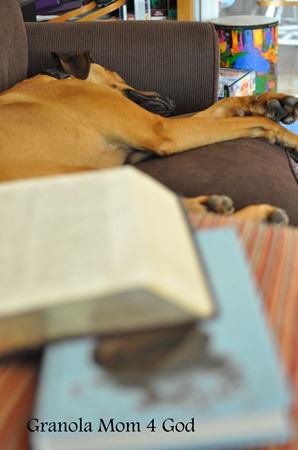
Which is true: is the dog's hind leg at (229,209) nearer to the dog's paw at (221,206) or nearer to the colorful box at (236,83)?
the dog's paw at (221,206)

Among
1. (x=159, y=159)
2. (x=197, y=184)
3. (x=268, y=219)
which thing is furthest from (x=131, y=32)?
(x=268, y=219)

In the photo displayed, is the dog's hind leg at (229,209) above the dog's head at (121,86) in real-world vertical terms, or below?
below

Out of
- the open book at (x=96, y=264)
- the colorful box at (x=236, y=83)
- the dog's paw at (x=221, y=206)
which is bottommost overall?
the colorful box at (x=236, y=83)

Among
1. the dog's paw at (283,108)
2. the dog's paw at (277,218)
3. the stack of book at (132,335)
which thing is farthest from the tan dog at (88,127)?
the stack of book at (132,335)

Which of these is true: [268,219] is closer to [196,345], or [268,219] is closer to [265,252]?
[265,252]

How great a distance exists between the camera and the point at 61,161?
175 cm

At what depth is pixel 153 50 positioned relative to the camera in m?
2.22

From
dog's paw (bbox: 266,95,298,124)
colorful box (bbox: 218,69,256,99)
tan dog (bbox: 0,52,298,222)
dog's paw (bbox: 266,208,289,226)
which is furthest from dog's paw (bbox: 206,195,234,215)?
colorful box (bbox: 218,69,256,99)

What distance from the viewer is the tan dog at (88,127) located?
1703 millimetres

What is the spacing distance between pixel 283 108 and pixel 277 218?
80 centimetres

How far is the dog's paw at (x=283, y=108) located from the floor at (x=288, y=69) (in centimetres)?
238

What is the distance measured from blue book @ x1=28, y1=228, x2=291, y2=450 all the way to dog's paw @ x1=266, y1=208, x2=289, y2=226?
744mm

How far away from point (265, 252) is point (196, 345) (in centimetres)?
25

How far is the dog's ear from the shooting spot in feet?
6.67
